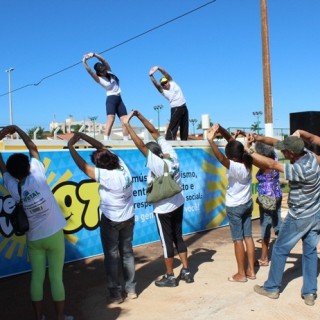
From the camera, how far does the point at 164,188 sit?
488 cm

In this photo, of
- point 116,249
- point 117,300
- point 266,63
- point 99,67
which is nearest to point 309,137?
point 116,249

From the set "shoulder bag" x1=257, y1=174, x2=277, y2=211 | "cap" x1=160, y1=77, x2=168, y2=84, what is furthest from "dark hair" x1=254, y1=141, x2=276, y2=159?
"cap" x1=160, y1=77, x2=168, y2=84

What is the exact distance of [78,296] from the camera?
5.02 meters

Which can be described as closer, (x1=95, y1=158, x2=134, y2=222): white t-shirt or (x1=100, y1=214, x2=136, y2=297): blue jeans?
(x1=95, y1=158, x2=134, y2=222): white t-shirt

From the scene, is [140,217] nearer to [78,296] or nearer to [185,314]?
[78,296]

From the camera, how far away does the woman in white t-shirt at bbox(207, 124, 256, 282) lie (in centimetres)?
A: 513

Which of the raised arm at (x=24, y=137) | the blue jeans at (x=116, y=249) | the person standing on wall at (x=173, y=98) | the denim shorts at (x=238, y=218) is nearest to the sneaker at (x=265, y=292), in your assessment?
the denim shorts at (x=238, y=218)

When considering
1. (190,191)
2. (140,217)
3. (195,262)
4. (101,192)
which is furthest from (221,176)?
(101,192)

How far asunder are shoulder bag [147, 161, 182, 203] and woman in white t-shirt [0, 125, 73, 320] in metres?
1.26

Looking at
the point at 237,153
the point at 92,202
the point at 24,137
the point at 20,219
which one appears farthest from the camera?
the point at 92,202

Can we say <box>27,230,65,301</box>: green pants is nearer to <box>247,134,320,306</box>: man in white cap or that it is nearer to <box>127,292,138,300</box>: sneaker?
<box>127,292,138,300</box>: sneaker

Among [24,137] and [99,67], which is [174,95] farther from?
[24,137]

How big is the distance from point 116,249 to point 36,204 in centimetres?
119

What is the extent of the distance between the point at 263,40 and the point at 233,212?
7.96 meters
